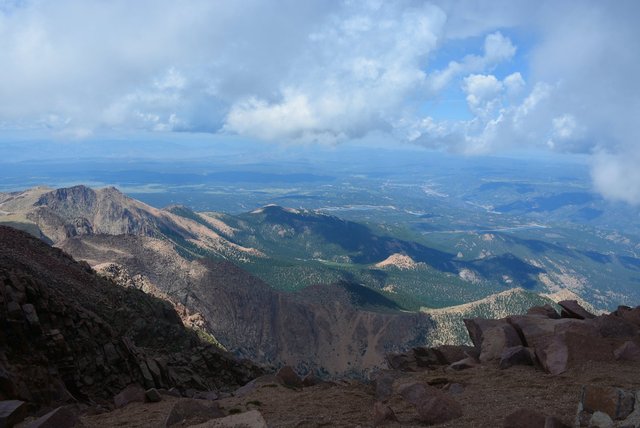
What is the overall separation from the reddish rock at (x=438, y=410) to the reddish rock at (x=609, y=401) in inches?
147

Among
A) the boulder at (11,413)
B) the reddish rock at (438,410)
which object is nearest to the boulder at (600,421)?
the reddish rock at (438,410)

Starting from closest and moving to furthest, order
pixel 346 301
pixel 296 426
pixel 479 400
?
1. pixel 296 426
2. pixel 479 400
3. pixel 346 301

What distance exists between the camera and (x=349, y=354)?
129250 millimetres

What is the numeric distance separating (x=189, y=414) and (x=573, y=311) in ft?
72.2

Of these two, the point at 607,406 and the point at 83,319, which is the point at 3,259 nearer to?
the point at 83,319

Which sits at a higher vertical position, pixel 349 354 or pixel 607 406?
pixel 607 406

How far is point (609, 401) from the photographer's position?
1220cm

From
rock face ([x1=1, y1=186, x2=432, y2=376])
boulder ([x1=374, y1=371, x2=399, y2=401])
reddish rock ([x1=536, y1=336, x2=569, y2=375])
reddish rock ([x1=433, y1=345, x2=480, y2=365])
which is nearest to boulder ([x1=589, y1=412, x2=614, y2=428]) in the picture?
reddish rock ([x1=536, y1=336, x2=569, y2=375])

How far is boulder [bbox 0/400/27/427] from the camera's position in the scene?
50.8ft

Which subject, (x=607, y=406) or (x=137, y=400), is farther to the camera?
(x=137, y=400)

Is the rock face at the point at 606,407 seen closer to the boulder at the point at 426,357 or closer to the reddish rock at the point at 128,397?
the boulder at the point at 426,357

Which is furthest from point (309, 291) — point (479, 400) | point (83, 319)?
point (479, 400)

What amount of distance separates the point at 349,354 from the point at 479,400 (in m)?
117

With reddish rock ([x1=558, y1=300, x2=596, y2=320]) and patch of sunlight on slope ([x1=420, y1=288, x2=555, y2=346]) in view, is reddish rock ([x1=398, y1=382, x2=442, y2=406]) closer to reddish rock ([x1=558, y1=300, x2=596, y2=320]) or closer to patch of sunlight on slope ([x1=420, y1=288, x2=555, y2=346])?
reddish rock ([x1=558, y1=300, x2=596, y2=320])
